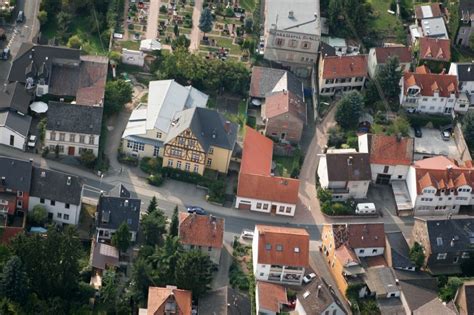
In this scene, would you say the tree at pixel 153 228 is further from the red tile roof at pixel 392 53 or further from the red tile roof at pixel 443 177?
the red tile roof at pixel 392 53

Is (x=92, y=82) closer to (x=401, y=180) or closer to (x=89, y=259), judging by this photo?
(x=89, y=259)

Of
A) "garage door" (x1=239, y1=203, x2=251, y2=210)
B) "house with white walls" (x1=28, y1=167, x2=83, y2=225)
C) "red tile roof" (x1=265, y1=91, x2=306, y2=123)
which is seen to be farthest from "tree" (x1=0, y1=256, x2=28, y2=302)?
"red tile roof" (x1=265, y1=91, x2=306, y2=123)

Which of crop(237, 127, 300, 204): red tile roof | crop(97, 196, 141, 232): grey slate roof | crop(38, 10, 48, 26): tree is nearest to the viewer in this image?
crop(97, 196, 141, 232): grey slate roof

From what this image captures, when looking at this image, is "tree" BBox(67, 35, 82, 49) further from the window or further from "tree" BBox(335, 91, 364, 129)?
the window

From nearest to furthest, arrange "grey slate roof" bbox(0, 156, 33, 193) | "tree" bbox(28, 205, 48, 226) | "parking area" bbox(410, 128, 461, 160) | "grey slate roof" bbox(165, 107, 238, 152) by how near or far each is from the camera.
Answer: "grey slate roof" bbox(0, 156, 33, 193), "tree" bbox(28, 205, 48, 226), "grey slate roof" bbox(165, 107, 238, 152), "parking area" bbox(410, 128, 461, 160)

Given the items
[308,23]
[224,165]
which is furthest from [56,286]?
[308,23]

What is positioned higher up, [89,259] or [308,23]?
[308,23]
